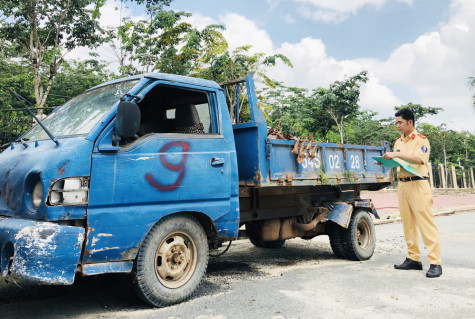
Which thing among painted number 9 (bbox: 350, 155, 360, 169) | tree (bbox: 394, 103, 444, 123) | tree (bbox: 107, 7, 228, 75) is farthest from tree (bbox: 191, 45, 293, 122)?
tree (bbox: 394, 103, 444, 123)

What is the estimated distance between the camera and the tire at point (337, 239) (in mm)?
5967

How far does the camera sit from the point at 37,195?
10.3 ft

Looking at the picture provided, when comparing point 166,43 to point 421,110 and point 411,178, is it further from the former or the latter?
point 421,110

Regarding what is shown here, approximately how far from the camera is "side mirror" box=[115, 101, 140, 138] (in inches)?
125

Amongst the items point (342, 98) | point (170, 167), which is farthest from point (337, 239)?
point (342, 98)

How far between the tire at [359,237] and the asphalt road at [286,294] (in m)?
0.18

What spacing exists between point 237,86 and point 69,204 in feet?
9.27

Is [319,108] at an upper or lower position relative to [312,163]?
upper

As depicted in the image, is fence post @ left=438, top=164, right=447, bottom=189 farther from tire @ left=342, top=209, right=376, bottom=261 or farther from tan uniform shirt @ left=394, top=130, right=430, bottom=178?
tan uniform shirt @ left=394, top=130, right=430, bottom=178

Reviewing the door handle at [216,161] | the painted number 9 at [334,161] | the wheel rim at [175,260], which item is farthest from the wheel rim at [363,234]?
the wheel rim at [175,260]

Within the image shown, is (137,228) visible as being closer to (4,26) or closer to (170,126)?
(170,126)

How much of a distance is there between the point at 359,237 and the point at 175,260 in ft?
11.8

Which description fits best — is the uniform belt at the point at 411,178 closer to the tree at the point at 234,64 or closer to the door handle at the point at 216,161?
the door handle at the point at 216,161

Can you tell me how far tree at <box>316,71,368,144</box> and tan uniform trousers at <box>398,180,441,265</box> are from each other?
54.1ft
